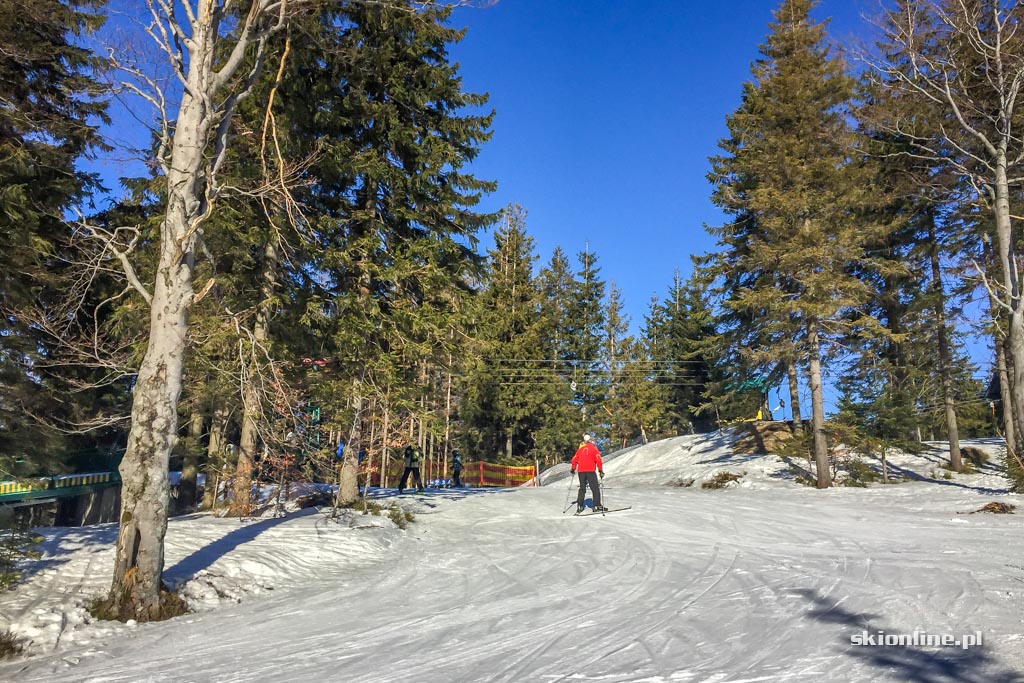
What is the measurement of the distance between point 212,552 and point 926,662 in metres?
8.02

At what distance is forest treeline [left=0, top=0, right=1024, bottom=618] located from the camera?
775 cm

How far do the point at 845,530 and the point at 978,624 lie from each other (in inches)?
245

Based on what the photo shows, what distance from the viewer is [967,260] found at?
63.1 feet

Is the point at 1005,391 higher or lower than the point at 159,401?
higher

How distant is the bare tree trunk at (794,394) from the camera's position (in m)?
21.7

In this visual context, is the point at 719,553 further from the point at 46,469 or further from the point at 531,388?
the point at 531,388

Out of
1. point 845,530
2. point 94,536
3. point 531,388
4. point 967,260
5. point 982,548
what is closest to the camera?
point 982,548

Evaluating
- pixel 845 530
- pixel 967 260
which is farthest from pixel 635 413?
pixel 845 530

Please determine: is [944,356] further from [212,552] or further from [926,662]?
[212,552]

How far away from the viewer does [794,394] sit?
24.6 metres

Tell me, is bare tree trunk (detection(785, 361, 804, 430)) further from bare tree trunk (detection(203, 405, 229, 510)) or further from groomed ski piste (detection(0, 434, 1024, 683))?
bare tree trunk (detection(203, 405, 229, 510))

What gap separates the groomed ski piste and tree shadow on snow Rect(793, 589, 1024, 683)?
2 centimetres

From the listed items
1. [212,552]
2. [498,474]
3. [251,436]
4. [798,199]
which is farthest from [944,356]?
[212,552]

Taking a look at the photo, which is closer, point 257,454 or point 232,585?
point 232,585
